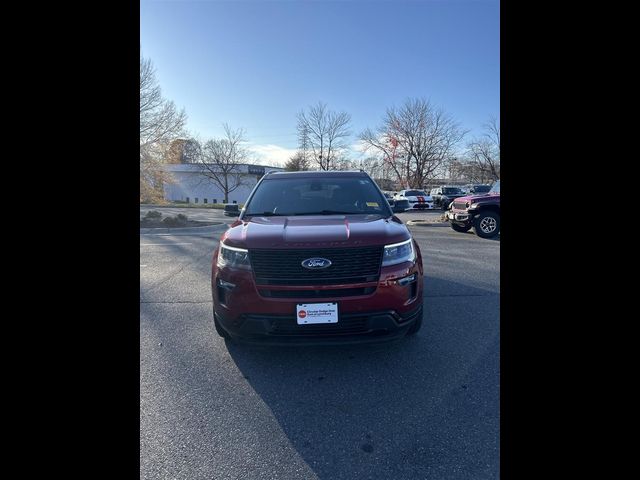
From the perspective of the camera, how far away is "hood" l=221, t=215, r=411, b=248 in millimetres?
2461

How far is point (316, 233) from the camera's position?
2590mm

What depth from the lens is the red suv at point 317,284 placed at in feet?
7.68

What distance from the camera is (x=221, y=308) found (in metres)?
2.55

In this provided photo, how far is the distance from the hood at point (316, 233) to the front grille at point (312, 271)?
0.06 meters

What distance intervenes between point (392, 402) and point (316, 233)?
4.60 feet

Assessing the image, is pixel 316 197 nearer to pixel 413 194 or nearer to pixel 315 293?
pixel 315 293

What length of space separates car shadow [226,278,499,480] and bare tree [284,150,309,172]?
33690 millimetres

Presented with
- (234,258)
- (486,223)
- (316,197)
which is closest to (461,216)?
(486,223)

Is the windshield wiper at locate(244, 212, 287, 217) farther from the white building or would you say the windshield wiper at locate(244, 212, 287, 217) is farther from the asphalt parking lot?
the white building

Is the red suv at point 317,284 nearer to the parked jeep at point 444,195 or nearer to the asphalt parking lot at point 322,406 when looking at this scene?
the asphalt parking lot at point 322,406

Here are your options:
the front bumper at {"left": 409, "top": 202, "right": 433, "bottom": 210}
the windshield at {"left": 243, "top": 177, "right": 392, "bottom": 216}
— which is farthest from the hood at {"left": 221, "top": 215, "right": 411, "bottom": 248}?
the front bumper at {"left": 409, "top": 202, "right": 433, "bottom": 210}

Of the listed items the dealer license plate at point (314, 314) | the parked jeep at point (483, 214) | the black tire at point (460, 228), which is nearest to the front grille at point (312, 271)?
the dealer license plate at point (314, 314)
